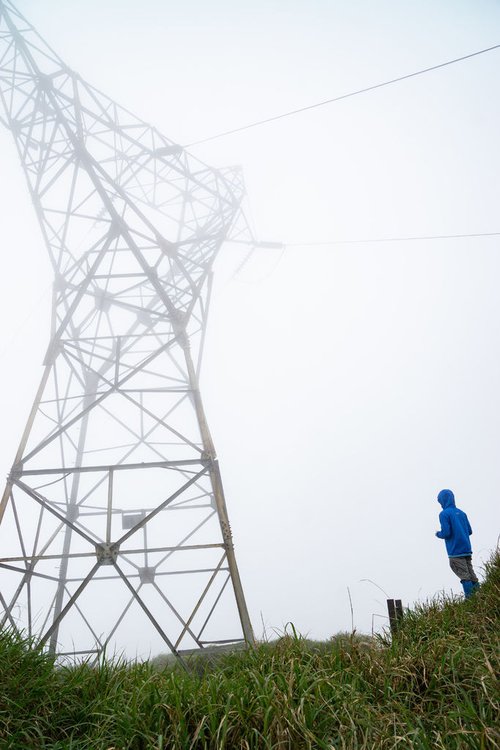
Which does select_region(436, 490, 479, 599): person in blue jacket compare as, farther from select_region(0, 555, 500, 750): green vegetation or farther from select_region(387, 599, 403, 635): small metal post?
select_region(0, 555, 500, 750): green vegetation

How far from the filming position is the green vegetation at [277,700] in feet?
11.4

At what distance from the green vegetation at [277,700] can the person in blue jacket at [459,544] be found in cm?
216

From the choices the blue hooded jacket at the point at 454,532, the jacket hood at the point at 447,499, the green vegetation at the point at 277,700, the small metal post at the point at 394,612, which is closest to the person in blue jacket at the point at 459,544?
the blue hooded jacket at the point at 454,532

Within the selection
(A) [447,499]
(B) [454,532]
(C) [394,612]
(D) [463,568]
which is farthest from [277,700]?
(A) [447,499]

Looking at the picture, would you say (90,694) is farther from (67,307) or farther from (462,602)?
(67,307)

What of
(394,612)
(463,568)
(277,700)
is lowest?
(277,700)

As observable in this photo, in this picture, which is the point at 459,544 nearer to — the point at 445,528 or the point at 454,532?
the point at 454,532

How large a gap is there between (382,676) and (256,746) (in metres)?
1.46

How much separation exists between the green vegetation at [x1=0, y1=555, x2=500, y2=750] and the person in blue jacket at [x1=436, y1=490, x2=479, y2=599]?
2159 millimetres

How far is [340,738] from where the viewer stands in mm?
3402

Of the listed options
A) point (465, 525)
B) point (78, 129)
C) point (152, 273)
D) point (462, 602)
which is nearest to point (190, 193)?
point (78, 129)

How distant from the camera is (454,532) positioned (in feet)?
24.5

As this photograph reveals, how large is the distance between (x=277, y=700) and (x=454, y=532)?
4617 millimetres

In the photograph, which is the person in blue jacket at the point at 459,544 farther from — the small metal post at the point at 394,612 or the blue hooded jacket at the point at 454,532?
the small metal post at the point at 394,612
